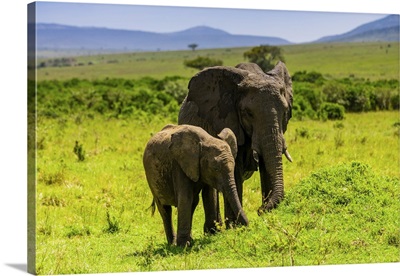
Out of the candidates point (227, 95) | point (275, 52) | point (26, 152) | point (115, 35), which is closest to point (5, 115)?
point (26, 152)

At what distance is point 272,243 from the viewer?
9.95 metres

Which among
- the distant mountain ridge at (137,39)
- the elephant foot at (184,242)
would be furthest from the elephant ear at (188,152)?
the distant mountain ridge at (137,39)

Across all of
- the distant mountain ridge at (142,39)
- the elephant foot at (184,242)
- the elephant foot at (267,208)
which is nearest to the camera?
the elephant foot at (184,242)

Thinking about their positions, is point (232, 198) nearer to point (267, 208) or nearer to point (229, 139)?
point (229, 139)

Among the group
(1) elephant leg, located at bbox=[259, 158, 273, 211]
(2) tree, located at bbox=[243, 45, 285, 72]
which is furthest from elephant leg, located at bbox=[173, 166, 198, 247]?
(2) tree, located at bbox=[243, 45, 285, 72]

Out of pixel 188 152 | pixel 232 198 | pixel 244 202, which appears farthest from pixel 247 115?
pixel 244 202

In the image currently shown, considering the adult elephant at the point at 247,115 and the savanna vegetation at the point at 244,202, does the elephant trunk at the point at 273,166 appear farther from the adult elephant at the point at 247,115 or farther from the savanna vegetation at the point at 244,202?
the savanna vegetation at the point at 244,202

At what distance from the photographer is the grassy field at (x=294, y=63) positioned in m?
53.0

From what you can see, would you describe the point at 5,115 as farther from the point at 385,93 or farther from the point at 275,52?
the point at 275,52

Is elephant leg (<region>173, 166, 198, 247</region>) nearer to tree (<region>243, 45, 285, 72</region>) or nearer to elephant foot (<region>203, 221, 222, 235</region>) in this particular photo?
elephant foot (<region>203, 221, 222, 235</region>)

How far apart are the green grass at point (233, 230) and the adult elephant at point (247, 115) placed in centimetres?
40

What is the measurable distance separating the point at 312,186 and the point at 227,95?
1.66 meters

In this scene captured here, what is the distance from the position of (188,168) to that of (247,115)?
5.45ft

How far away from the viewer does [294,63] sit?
66.2m
